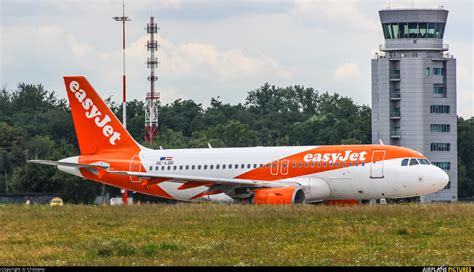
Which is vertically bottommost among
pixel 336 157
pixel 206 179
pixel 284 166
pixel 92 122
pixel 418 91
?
pixel 206 179

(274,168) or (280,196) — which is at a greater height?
(274,168)

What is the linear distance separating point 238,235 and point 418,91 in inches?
4865

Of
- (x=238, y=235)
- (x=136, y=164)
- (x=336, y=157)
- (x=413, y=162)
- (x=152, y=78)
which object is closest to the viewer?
(x=238, y=235)

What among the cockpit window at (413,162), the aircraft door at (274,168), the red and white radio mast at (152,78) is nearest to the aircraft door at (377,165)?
the cockpit window at (413,162)

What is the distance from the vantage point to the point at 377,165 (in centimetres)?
5678

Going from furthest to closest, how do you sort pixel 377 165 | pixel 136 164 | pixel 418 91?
1. pixel 418 91
2. pixel 136 164
3. pixel 377 165

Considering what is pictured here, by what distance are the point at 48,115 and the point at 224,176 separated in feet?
232

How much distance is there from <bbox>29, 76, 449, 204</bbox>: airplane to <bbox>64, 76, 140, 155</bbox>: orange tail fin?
0.17ft

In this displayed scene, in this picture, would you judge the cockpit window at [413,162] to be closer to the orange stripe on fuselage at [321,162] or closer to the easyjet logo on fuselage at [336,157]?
the orange stripe on fuselage at [321,162]

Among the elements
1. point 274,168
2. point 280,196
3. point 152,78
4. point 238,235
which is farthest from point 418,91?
point 238,235

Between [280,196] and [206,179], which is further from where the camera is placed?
[206,179]

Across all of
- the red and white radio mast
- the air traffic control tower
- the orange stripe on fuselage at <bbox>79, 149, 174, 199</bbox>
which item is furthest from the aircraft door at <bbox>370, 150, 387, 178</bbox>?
the air traffic control tower

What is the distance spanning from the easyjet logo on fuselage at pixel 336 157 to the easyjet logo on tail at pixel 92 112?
1192 centimetres

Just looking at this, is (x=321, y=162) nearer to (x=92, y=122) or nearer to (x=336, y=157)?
(x=336, y=157)
